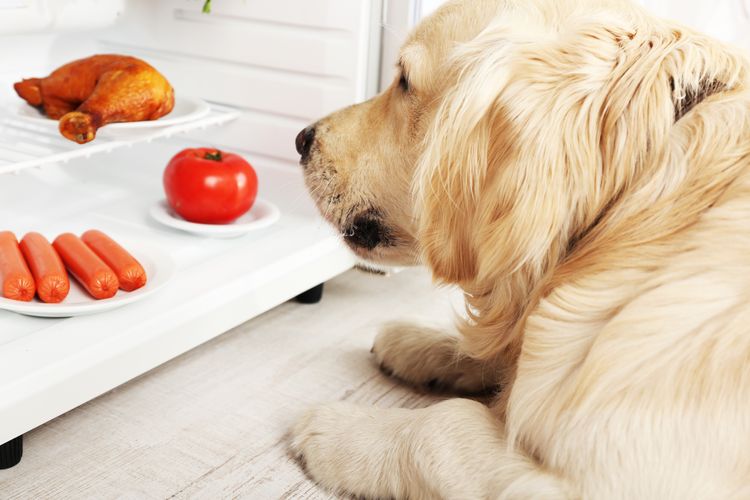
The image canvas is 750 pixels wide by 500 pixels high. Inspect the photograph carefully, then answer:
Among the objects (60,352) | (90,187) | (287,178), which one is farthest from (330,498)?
(90,187)

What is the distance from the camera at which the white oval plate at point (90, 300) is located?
47.7 inches

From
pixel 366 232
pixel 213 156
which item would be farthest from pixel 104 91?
pixel 366 232

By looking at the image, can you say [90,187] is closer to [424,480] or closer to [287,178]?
[287,178]

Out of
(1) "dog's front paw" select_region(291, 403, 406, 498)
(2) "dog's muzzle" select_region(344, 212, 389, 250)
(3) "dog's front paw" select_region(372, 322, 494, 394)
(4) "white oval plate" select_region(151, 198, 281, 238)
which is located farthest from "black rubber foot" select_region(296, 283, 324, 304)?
(1) "dog's front paw" select_region(291, 403, 406, 498)

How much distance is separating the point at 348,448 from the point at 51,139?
0.96m

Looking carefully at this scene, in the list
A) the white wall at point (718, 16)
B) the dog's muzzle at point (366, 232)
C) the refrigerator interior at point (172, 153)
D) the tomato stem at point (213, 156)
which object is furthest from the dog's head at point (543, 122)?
the white wall at point (718, 16)

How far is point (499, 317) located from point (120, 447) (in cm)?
55

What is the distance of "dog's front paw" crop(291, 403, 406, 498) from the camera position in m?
1.06

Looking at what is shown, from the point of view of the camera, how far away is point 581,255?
0.98m

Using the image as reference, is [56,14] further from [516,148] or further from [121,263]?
[516,148]

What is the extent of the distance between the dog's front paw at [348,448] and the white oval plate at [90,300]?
0.33m

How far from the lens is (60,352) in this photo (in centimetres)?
112

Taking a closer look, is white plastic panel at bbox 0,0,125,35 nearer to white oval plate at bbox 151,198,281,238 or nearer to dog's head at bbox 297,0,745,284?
white oval plate at bbox 151,198,281,238

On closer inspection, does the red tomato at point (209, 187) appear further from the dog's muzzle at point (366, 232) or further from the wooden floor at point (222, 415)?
the dog's muzzle at point (366, 232)
